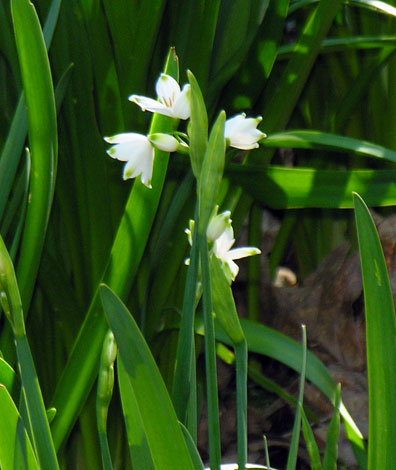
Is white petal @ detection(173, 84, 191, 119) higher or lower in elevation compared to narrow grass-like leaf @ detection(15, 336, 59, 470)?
higher

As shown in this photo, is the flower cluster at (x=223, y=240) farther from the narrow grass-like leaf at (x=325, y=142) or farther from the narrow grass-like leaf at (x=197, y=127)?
the narrow grass-like leaf at (x=325, y=142)

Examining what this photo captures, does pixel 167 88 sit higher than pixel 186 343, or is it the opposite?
pixel 167 88

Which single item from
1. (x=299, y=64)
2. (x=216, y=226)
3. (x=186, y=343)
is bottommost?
(x=186, y=343)

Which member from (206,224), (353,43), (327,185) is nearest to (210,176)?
(206,224)

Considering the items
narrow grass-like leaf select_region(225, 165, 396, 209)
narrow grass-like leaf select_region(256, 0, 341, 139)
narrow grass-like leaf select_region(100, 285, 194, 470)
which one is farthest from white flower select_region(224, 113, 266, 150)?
narrow grass-like leaf select_region(256, 0, 341, 139)

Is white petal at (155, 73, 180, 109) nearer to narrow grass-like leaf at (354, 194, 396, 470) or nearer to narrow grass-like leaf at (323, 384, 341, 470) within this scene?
narrow grass-like leaf at (354, 194, 396, 470)

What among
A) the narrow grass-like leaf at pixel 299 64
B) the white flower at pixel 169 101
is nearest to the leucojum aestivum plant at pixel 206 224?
the white flower at pixel 169 101

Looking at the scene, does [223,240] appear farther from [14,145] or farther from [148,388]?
[14,145]
